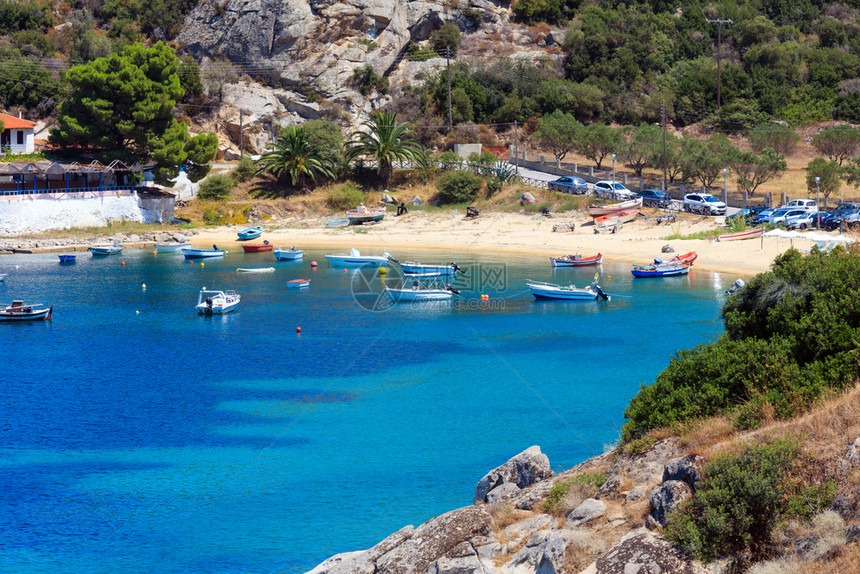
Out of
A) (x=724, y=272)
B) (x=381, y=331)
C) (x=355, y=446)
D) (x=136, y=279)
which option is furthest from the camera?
(x=136, y=279)

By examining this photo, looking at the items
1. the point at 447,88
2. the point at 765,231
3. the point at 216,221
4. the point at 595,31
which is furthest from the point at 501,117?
the point at 765,231

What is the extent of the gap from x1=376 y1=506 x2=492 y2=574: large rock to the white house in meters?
88.3

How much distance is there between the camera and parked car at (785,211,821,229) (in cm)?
6166

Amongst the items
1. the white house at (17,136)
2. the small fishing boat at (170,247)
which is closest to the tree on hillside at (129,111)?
the small fishing boat at (170,247)

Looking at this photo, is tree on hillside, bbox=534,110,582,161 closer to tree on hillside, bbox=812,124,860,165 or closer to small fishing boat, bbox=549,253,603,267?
tree on hillside, bbox=812,124,860,165

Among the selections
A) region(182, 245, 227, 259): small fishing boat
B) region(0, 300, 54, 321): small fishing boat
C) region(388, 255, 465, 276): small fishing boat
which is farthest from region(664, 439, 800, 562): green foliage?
region(182, 245, 227, 259): small fishing boat

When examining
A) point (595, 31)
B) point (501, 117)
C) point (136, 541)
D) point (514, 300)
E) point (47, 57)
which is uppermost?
point (595, 31)

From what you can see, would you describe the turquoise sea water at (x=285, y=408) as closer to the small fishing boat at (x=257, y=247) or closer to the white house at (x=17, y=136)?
the small fishing boat at (x=257, y=247)

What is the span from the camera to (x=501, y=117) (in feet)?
337

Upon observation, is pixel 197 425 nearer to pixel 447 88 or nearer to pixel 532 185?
pixel 532 185

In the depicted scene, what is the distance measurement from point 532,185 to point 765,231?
25920mm

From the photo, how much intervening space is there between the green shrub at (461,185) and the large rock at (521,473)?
67043mm

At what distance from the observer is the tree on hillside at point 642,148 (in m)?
82.5

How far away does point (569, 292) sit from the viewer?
5056cm
